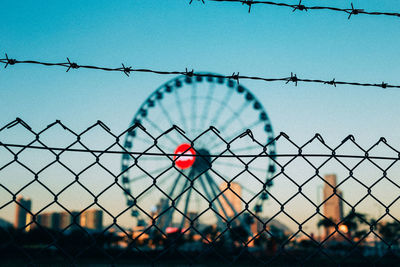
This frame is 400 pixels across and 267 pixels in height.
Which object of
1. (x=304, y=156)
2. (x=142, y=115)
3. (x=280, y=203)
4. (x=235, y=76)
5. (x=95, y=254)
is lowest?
(x=280, y=203)

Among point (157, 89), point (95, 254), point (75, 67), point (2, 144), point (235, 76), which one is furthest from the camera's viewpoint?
point (95, 254)

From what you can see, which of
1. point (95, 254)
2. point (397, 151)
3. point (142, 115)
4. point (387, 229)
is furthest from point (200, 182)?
point (387, 229)

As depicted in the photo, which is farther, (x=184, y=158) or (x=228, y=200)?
(x=228, y=200)

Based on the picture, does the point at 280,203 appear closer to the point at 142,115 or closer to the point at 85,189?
the point at 85,189

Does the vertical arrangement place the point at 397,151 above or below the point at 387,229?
below

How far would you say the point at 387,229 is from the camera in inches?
2360

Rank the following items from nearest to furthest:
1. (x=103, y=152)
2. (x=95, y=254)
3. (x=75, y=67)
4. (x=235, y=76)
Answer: (x=103, y=152) → (x=75, y=67) → (x=235, y=76) → (x=95, y=254)

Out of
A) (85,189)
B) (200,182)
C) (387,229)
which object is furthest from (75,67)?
(387,229)

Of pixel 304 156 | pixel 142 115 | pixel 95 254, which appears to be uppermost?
pixel 142 115

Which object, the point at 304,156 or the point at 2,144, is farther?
the point at 304,156

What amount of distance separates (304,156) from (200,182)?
20563 millimetres

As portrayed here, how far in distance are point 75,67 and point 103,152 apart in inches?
18.5

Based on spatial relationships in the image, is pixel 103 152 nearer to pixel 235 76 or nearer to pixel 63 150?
pixel 63 150

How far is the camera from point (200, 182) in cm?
2255
